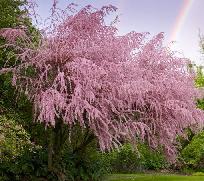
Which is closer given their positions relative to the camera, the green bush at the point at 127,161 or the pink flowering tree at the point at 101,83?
the pink flowering tree at the point at 101,83

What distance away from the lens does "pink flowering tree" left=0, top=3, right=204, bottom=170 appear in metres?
15.9

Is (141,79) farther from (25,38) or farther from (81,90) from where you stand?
(25,38)

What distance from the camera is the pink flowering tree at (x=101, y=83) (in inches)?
624

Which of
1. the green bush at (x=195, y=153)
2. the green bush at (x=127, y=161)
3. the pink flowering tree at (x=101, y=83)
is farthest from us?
the green bush at (x=195, y=153)

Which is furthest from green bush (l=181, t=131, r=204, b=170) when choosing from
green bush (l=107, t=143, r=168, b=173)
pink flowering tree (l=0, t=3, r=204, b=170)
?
pink flowering tree (l=0, t=3, r=204, b=170)

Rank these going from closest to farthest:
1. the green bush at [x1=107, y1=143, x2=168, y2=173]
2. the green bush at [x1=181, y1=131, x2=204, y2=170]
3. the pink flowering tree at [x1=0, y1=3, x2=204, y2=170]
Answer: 1. the pink flowering tree at [x1=0, y1=3, x2=204, y2=170]
2. the green bush at [x1=107, y1=143, x2=168, y2=173]
3. the green bush at [x1=181, y1=131, x2=204, y2=170]

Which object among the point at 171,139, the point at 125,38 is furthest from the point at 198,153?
the point at 125,38

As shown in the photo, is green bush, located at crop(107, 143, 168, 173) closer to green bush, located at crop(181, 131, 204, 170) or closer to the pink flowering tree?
green bush, located at crop(181, 131, 204, 170)

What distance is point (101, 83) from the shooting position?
16.1 meters

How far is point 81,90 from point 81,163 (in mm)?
5366

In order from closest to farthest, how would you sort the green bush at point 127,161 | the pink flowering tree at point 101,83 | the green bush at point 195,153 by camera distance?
1. the pink flowering tree at point 101,83
2. the green bush at point 127,161
3. the green bush at point 195,153

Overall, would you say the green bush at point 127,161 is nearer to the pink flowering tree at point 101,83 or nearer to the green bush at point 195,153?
the green bush at point 195,153

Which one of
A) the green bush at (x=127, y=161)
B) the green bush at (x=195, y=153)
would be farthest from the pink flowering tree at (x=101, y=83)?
the green bush at (x=195, y=153)

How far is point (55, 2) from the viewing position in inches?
709
